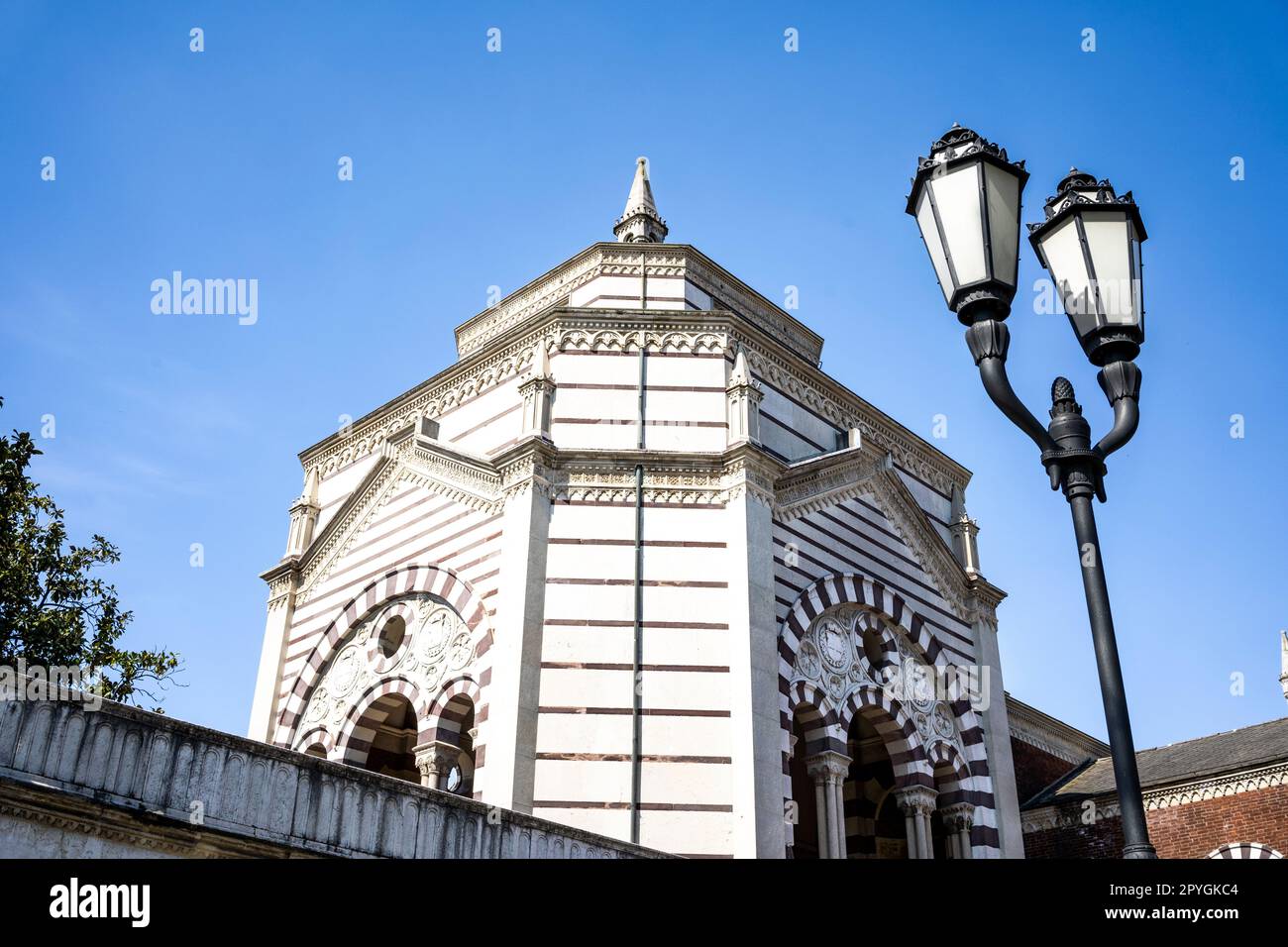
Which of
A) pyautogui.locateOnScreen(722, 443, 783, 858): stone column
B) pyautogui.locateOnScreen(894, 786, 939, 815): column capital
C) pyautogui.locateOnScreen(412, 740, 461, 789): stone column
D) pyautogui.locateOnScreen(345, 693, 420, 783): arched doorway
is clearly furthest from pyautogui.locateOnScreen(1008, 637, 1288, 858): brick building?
pyautogui.locateOnScreen(345, 693, 420, 783): arched doorway

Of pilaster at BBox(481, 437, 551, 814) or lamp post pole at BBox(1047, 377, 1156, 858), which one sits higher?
pilaster at BBox(481, 437, 551, 814)

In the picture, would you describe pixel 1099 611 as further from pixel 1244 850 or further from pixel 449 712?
pixel 1244 850

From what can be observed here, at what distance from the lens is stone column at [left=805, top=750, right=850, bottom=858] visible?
16.6 m

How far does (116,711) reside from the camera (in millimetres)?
7957

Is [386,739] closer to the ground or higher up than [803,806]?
higher up

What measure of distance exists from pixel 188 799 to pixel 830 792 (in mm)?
10984

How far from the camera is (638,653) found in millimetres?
16391

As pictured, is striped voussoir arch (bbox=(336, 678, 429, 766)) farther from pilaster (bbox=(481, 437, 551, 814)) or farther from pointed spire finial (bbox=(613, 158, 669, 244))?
pointed spire finial (bbox=(613, 158, 669, 244))

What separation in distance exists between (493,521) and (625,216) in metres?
10.6

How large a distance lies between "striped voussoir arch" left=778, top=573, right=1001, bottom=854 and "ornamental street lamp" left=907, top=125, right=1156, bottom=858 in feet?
37.3

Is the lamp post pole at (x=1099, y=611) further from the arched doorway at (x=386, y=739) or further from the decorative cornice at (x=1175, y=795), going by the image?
the decorative cornice at (x=1175, y=795)

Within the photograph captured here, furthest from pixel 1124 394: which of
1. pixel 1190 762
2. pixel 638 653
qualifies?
pixel 1190 762

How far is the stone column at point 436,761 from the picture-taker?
55.1ft

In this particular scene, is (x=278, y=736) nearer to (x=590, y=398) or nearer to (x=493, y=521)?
(x=493, y=521)
